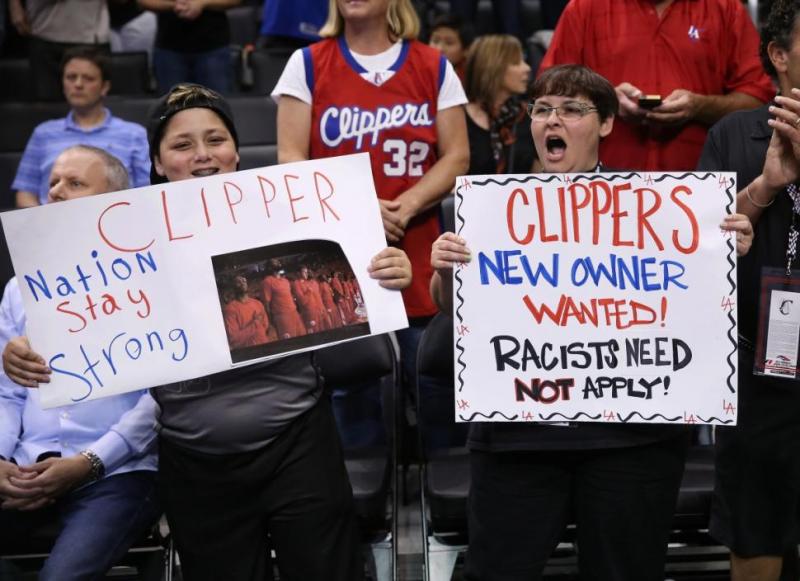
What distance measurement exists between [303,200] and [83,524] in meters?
0.99

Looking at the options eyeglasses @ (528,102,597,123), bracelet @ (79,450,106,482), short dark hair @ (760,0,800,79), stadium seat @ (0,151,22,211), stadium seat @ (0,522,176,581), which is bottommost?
stadium seat @ (0,522,176,581)

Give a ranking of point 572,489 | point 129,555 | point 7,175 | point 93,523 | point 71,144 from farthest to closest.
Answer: point 7,175
point 71,144
point 129,555
point 93,523
point 572,489

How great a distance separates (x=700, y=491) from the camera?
116 inches

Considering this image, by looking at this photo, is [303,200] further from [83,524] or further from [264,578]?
[83,524]

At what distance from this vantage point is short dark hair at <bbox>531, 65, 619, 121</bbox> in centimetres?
250

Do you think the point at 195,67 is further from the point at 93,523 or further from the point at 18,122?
the point at 93,523

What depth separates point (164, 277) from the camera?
2.39 m

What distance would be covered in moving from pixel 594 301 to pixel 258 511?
2.79 feet

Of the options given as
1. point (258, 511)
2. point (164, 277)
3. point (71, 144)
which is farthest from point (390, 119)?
point (71, 144)

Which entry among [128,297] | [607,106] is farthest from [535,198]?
[128,297]

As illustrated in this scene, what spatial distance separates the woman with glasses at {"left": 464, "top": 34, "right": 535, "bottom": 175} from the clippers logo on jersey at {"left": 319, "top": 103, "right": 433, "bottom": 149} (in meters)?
1.33

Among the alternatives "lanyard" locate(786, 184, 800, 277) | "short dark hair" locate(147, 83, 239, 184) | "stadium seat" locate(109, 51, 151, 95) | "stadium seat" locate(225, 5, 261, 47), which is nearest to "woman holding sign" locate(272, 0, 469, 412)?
"short dark hair" locate(147, 83, 239, 184)

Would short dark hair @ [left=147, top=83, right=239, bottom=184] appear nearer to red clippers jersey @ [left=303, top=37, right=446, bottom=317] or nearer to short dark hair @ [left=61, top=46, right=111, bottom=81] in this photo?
red clippers jersey @ [left=303, top=37, right=446, bottom=317]

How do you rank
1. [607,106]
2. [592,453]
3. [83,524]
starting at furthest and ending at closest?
[83,524] < [607,106] < [592,453]
